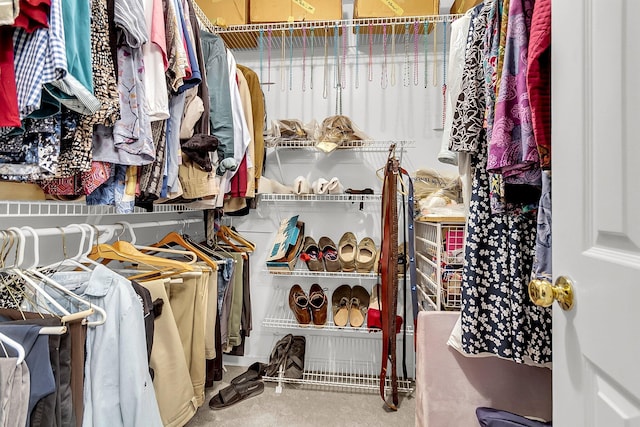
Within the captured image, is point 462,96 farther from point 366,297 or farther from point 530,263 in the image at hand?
point 366,297

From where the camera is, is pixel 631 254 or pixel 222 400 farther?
pixel 222 400

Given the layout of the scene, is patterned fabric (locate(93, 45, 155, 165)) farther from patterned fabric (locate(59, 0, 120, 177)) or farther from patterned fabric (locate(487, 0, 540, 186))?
patterned fabric (locate(487, 0, 540, 186))

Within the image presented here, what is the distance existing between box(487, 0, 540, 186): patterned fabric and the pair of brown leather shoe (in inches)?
59.2

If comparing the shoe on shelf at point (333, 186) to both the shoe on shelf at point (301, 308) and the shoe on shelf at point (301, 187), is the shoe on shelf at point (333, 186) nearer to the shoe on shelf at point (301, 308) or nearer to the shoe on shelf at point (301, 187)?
the shoe on shelf at point (301, 187)

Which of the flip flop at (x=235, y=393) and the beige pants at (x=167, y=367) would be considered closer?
the beige pants at (x=167, y=367)

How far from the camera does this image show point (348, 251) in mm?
2229

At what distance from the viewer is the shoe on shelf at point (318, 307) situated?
2.15 meters

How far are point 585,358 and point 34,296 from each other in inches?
47.9

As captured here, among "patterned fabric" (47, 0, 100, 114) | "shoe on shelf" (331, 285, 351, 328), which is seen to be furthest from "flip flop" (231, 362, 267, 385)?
"patterned fabric" (47, 0, 100, 114)

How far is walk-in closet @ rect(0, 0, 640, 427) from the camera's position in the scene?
590 millimetres

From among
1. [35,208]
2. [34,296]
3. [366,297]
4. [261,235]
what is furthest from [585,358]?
[261,235]

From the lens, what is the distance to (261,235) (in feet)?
8.11

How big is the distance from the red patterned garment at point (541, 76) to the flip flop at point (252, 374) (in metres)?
1.91

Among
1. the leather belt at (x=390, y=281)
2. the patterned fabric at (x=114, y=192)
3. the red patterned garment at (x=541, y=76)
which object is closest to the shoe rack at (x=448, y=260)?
the leather belt at (x=390, y=281)
